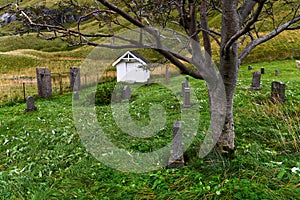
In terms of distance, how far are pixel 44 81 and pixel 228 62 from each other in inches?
516

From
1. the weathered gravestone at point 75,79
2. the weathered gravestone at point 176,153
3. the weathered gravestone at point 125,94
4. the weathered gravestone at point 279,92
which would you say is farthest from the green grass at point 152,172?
the weathered gravestone at point 75,79

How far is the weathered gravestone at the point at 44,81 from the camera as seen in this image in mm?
15289

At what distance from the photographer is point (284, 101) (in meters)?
10.8

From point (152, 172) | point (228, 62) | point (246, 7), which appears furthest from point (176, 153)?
point (246, 7)

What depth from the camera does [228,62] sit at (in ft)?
16.7

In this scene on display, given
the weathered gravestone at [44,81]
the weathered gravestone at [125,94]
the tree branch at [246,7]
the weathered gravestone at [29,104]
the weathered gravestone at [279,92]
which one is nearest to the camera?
the tree branch at [246,7]

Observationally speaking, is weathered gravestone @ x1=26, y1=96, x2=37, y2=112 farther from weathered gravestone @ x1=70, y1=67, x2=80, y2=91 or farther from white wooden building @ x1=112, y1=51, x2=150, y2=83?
white wooden building @ x1=112, y1=51, x2=150, y2=83

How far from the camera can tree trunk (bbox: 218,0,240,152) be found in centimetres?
490

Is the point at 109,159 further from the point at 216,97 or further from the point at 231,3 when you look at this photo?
the point at 231,3

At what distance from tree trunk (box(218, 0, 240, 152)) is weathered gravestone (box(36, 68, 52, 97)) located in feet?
41.3

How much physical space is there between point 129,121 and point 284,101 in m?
6.47

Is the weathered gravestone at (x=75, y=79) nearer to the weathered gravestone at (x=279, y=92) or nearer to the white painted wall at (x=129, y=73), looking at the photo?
the white painted wall at (x=129, y=73)

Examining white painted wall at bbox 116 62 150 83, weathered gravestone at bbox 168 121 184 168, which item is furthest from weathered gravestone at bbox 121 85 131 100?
white painted wall at bbox 116 62 150 83

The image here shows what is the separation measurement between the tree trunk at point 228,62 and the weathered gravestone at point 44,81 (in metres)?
12.6
